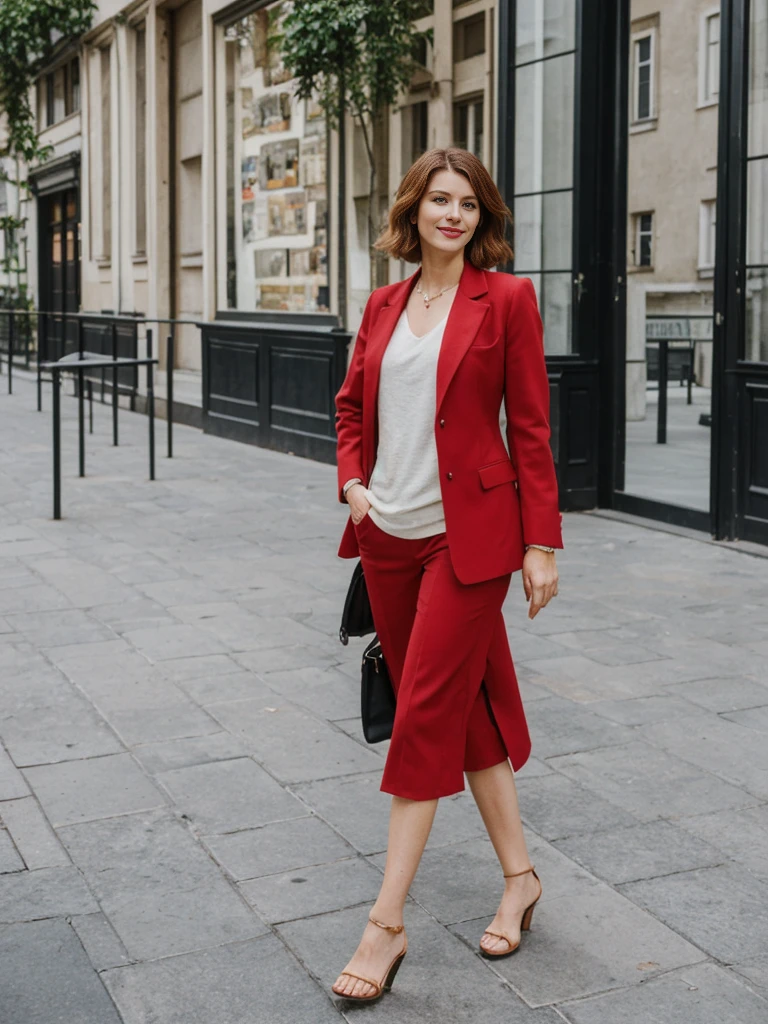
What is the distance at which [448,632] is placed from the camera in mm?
3000

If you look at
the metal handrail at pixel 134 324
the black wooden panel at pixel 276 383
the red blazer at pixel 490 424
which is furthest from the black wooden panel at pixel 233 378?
the red blazer at pixel 490 424

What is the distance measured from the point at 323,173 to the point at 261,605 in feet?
24.3

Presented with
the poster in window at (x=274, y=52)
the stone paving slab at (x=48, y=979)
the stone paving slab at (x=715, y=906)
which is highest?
the poster in window at (x=274, y=52)

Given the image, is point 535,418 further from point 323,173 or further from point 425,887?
point 323,173

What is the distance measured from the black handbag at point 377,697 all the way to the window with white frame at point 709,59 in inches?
234

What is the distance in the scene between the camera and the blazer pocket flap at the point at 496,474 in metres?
3.02

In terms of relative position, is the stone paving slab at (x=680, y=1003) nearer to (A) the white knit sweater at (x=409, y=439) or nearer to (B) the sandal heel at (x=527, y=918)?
(B) the sandal heel at (x=527, y=918)

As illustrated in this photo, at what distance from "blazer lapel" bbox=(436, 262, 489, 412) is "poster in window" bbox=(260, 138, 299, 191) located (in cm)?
1109

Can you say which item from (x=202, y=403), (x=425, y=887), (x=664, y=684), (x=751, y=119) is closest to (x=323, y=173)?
(x=202, y=403)

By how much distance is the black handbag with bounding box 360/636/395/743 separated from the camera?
3.21 m

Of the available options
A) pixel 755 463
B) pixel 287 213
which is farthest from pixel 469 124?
pixel 755 463

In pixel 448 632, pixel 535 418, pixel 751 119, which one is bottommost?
pixel 448 632

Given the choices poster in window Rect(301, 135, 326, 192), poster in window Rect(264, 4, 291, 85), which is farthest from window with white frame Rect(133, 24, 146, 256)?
poster in window Rect(301, 135, 326, 192)

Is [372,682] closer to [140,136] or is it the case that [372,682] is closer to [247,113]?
[247,113]
